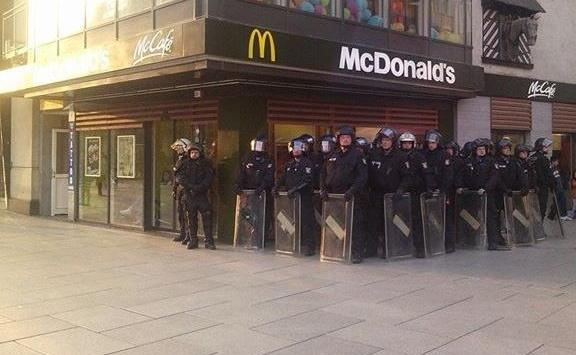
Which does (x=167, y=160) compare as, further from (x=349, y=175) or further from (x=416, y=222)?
(x=416, y=222)

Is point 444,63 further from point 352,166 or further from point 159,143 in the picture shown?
point 159,143

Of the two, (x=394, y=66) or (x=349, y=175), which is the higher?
(x=394, y=66)

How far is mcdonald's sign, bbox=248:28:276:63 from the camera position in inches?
Answer: 367

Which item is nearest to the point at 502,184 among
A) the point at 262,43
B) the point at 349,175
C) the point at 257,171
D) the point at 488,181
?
the point at 488,181

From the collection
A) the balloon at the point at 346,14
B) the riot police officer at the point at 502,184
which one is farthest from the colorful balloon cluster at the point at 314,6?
the riot police officer at the point at 502,184

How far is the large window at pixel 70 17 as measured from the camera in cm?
1267

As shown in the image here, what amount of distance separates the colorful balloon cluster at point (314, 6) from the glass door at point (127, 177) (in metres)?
4.45

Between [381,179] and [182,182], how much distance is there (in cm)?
341

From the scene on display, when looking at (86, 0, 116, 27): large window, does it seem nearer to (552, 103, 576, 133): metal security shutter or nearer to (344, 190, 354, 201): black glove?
(344, 190, 354, 201): black glove

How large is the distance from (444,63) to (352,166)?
4.85 m

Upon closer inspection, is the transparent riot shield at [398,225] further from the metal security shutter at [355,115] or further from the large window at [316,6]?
the large window at [316,6]

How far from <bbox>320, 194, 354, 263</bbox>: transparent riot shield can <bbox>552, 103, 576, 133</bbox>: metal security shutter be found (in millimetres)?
10834

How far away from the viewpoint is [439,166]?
10086mm

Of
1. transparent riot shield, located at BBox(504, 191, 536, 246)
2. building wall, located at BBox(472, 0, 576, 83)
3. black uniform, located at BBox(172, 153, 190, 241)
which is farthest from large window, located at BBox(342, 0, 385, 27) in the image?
building wall, located at BBox(472, 0, 576, 83)
